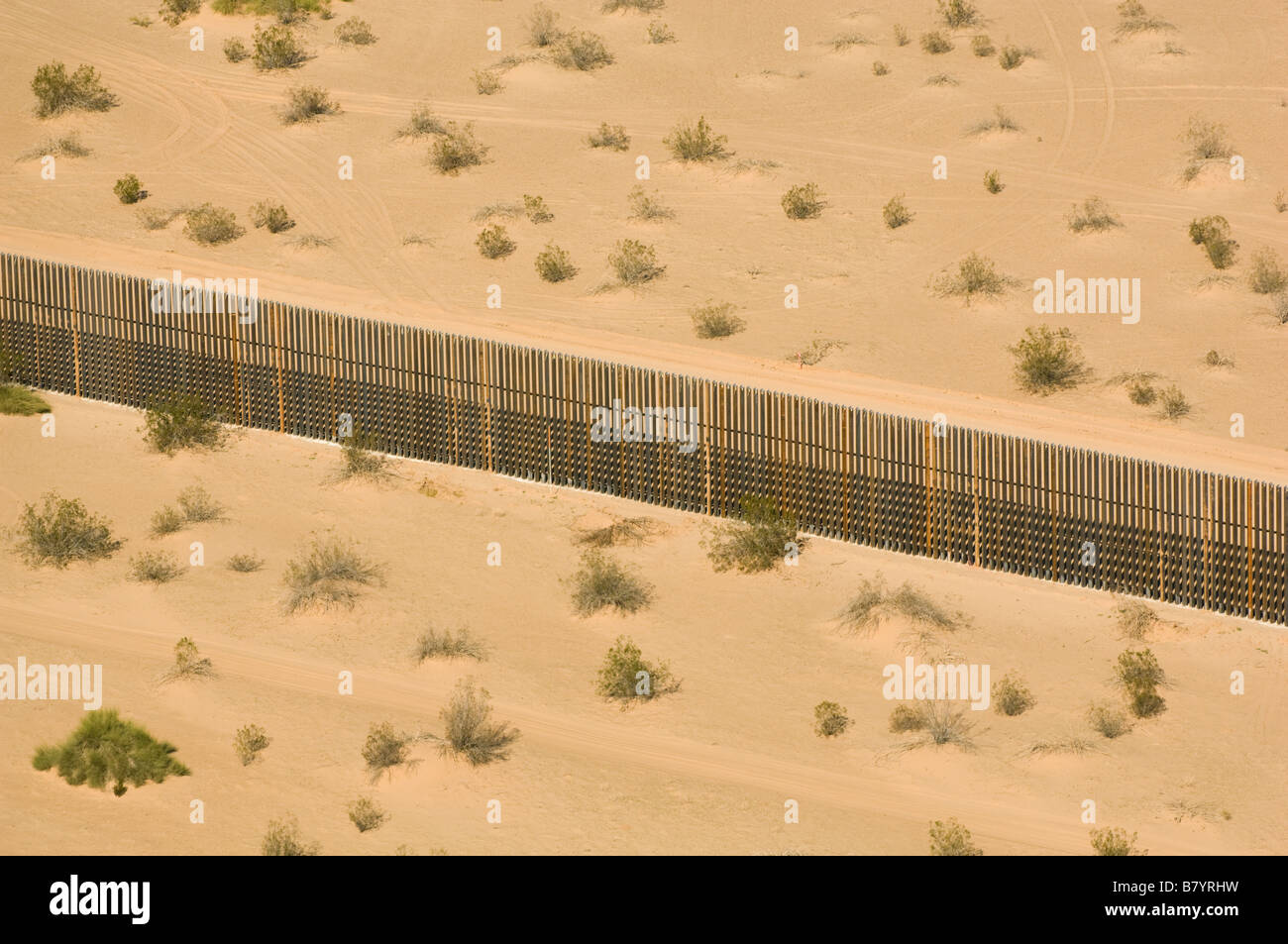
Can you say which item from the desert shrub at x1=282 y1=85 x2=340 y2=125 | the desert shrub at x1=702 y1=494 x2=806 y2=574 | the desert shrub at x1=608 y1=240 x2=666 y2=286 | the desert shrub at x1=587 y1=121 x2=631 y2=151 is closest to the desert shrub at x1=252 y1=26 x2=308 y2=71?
the desert shrub at x1=282 y1=85 x2=340 y2=125

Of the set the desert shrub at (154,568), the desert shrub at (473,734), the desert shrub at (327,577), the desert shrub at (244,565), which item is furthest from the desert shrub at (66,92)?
the desert shrub at (473,734)

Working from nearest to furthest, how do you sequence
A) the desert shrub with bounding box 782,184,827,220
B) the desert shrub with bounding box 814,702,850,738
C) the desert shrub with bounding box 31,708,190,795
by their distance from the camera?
the desert shrub with bounding box 31,708,190,795, the desert shrub with bounding box 814,702,850,738, the desert shrub with bounding box 782,184,827,220

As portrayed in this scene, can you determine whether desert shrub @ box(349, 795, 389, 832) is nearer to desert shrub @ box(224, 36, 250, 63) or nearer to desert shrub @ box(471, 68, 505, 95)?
desert shrub @ box(471, 68, 505, 95)

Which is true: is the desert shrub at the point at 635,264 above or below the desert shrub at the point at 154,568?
above

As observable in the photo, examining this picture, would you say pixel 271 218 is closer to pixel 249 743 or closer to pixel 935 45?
pixel 935 45

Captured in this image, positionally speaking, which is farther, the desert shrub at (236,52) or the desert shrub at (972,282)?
the desert shrub at (236,52)

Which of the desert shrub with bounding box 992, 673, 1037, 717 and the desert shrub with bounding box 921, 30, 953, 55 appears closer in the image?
the desert shrub with bounding box 992, 673, 1037, 717

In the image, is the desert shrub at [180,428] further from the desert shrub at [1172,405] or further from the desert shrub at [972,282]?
the desert shrub at [1172,405]

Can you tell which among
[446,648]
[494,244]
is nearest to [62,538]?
[446,648]
